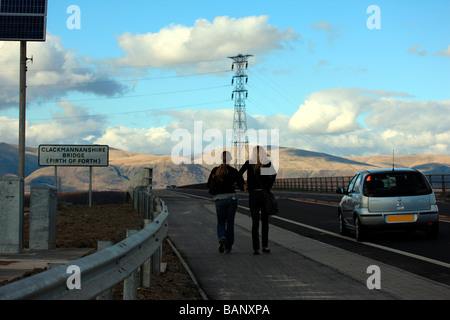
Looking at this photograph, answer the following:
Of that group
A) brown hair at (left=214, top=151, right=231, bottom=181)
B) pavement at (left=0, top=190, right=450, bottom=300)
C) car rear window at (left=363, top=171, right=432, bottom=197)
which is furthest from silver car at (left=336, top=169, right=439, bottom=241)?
brown hair at (left=214, top=151, right=231, bottom=181)

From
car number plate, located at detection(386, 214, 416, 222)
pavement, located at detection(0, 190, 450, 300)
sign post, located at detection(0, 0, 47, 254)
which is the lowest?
pavement, located at detection(0, 190, 450, 300)

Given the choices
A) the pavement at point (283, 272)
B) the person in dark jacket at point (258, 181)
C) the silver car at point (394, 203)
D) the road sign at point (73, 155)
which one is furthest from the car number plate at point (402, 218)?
the road sign at point (73, 155)

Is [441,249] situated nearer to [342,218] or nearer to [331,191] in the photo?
[342,218]

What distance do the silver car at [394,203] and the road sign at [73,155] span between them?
21.8 meters

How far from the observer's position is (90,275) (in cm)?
398

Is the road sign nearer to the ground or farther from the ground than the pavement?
farther from the ground

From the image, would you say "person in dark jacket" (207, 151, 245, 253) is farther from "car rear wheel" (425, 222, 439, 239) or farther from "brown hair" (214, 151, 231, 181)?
"car rear wheel" (425, 222, 439, 239)

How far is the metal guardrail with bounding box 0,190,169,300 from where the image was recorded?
9.38 feet

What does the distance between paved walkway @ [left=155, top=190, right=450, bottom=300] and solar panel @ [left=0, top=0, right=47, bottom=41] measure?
592 inches

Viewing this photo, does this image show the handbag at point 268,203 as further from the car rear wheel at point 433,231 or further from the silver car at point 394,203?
the car rear wheel at point 433,231

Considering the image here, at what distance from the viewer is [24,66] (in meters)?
22.1

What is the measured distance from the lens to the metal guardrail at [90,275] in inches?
113
